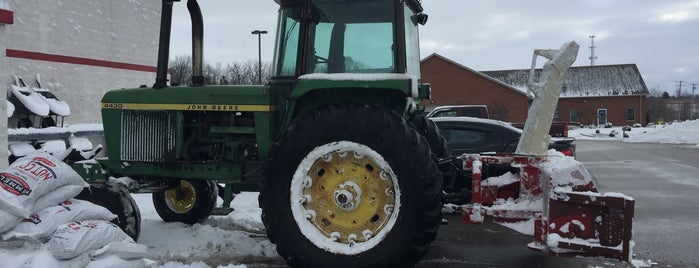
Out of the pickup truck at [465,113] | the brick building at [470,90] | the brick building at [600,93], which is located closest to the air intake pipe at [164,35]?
the pickup truck at [465,113]

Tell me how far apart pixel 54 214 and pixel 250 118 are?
1839 mm

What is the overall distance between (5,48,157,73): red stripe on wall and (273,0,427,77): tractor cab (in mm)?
12914

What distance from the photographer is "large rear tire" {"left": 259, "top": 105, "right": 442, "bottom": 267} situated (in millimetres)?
4086

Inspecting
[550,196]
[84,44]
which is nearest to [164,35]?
[550,196]

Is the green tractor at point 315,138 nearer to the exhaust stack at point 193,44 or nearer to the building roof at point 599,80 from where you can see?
the exhaust stack at point 193,44

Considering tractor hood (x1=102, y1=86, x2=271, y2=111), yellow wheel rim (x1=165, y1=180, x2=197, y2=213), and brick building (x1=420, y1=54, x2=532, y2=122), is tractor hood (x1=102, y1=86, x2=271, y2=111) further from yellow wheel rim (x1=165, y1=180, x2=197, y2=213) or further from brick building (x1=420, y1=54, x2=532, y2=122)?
brick building (x1=420, y1=54, x2=532, y2=122)

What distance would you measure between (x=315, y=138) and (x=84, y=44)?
15.3 m

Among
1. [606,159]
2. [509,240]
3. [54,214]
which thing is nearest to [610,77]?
[606,159]

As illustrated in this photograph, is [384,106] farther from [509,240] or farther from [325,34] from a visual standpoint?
[509,240]

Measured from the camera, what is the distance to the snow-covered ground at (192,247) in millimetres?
4012

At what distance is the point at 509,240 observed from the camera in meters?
6.37

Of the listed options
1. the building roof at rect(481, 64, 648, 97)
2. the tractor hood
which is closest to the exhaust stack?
the tractor hood

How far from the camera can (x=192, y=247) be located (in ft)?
18.0

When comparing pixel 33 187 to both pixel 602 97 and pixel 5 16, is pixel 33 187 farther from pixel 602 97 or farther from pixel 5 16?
pixel 602 97
